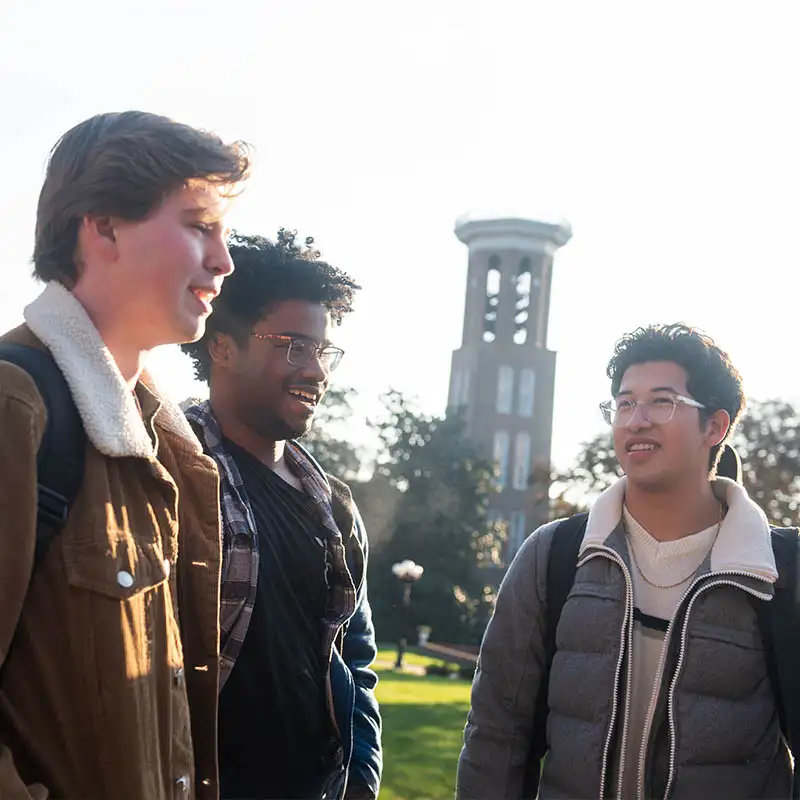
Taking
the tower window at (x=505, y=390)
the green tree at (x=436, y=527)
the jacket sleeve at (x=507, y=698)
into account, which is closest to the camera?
the jacket sleeve at (x=507, y=698)

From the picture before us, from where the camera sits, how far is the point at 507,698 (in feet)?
11.6

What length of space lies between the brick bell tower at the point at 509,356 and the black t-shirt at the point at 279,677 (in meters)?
57.6

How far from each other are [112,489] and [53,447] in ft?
0.55

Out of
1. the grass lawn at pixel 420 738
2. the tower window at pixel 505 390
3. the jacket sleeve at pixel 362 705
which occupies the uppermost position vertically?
the tower window at pixel 505 390

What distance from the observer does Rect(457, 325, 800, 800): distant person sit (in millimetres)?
3242

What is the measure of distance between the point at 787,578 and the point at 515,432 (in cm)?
5939

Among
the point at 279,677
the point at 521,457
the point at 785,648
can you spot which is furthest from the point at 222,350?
the point at 521,457

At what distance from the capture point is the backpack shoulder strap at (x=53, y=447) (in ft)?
6.09

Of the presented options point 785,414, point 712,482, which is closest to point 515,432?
point 785,414

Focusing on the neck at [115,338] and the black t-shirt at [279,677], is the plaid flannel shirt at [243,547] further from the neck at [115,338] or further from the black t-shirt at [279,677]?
the neck at [115,338]

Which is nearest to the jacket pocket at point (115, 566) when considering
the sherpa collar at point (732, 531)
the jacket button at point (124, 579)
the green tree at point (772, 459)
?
the jacket button at point (124, 579)

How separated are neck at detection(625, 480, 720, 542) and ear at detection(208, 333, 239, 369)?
136cm

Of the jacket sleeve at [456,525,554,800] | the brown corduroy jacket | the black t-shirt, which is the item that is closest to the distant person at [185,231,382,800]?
the black t-shirt

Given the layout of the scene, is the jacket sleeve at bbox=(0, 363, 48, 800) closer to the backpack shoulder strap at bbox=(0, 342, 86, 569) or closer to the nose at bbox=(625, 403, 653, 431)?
the backpack shoulder strap at bbox=(0, 342, 86, 569)
